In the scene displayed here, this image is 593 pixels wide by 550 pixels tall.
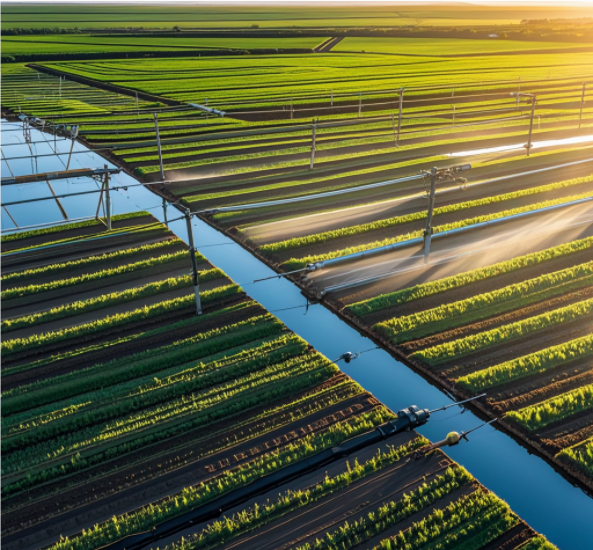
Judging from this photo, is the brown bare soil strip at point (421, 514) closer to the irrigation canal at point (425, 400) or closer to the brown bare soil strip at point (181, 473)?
the irrigation canal at point (425, 400)

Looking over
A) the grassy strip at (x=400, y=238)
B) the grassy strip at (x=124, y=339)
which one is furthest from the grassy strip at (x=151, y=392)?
the grassy strip at (x=400, y=238)

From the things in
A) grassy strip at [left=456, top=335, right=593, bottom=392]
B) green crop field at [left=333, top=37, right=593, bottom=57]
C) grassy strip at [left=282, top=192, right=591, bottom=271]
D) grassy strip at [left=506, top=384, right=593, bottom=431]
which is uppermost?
green crop field at [left=333, top=37, right=593, bottom=57]

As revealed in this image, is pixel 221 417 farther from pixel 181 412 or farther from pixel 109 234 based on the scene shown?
pixel 109 234

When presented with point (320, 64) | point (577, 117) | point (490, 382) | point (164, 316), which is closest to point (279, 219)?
point (164, 316)

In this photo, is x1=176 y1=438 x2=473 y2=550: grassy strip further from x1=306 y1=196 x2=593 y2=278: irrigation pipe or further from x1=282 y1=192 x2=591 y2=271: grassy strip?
x1=282 y1=192 x2=591 y2=271: grassy strip

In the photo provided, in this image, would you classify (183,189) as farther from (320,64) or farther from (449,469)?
(320,64)

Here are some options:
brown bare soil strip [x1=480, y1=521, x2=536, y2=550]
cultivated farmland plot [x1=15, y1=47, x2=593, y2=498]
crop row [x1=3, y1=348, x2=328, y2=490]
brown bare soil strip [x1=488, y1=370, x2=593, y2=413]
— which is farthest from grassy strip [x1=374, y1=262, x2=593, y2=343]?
brown bare soil strip [x1=480, y1=521, x2=536, y2=550]

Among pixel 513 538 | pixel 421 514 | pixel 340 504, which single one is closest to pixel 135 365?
pixel 340 504
